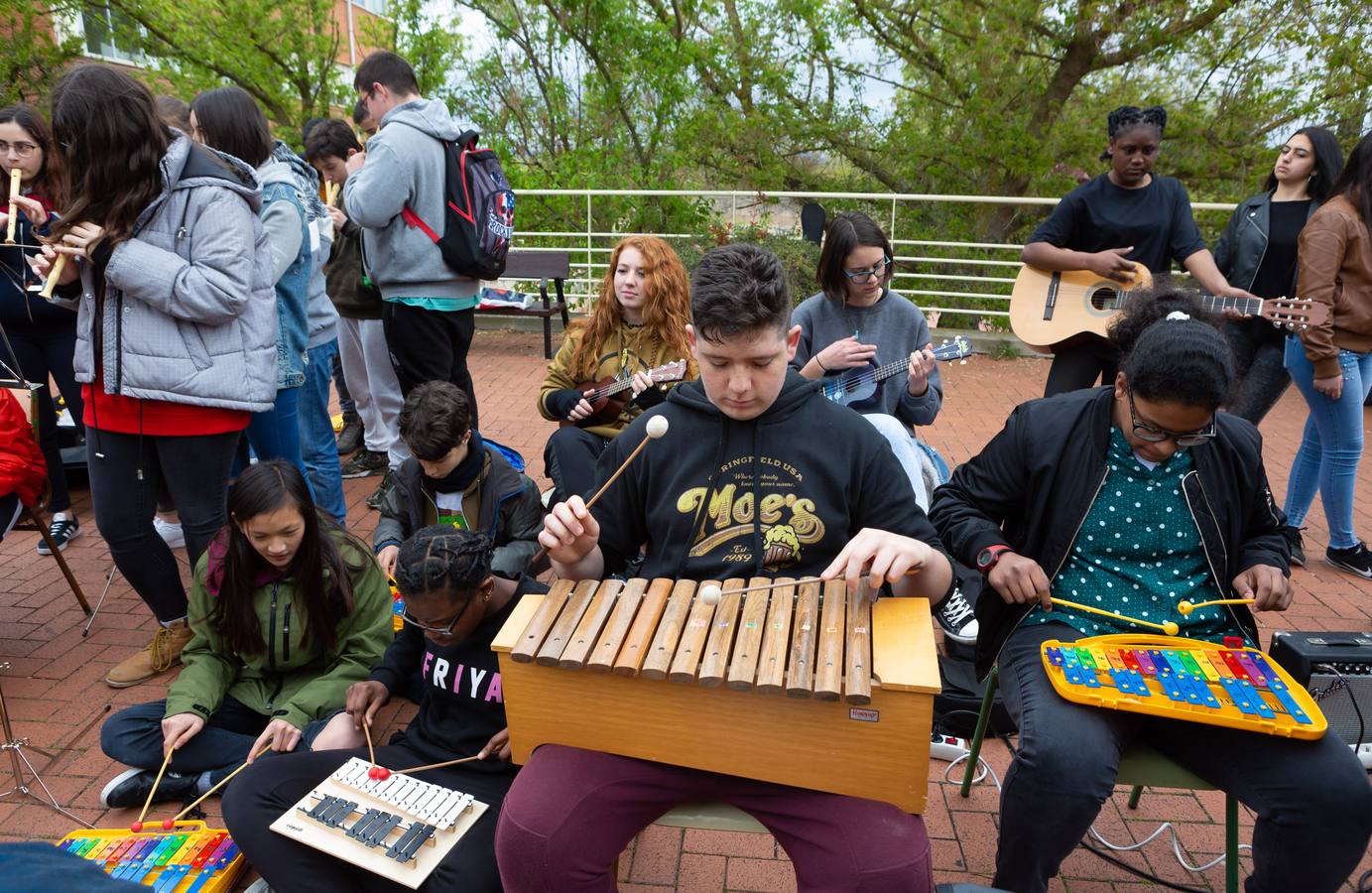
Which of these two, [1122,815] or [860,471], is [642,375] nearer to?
[860,471]

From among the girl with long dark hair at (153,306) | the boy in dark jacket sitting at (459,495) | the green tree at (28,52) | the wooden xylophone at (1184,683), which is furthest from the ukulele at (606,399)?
the green tree at (28,52)

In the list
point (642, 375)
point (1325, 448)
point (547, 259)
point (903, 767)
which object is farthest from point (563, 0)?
point (903, 767)

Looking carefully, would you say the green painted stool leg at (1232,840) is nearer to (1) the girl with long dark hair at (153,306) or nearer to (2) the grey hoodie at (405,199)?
(1) the girl with long dark hair at (153,306)

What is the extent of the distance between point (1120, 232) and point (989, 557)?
271 cm

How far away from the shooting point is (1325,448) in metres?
4.20

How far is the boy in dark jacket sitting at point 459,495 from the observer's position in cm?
325

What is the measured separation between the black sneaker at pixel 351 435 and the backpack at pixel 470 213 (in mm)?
2215

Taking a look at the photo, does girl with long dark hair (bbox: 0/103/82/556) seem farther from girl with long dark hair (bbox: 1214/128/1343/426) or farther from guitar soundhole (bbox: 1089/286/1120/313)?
girl with long dark hair (bbox: 1214/128/1343/426)

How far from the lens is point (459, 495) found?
341 cm

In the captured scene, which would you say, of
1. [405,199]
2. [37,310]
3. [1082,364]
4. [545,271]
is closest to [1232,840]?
[1082,364]

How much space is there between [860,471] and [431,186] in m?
2.80

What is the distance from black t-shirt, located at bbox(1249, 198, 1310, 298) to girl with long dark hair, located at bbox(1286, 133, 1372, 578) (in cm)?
30

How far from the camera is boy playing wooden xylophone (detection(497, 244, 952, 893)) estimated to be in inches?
71.3

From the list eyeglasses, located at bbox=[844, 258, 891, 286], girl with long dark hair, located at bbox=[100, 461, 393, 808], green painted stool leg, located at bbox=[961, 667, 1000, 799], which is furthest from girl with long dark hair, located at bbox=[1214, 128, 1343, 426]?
girl with long dark hair, located at bbox=[100, 461, 393, 808]
